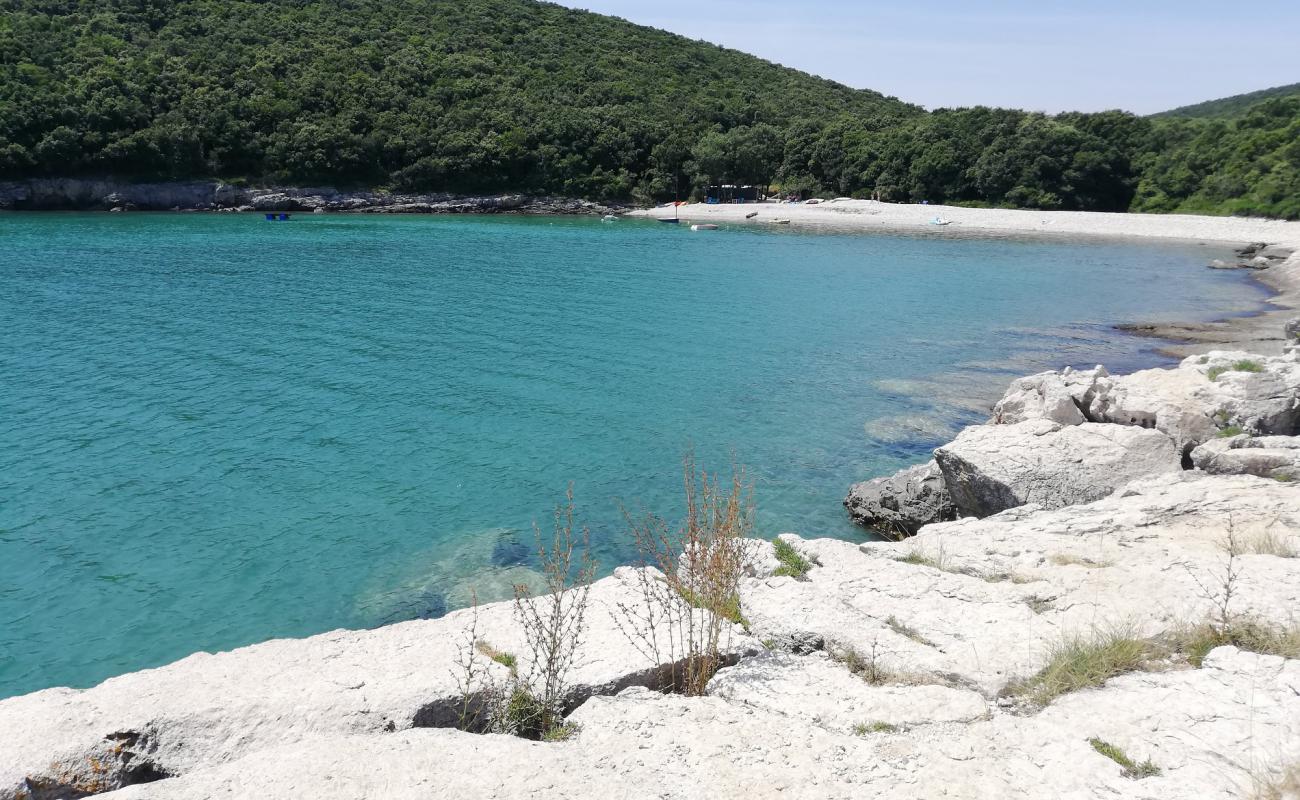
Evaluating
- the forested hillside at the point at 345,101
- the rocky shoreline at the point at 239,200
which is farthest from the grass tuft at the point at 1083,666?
the forested hillside at the point at 345,101

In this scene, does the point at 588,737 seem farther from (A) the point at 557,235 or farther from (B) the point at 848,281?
(A) the point at 557,235

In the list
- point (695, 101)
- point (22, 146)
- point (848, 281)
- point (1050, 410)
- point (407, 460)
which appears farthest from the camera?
point (695, 101)

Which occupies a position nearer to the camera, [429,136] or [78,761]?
[78,761]

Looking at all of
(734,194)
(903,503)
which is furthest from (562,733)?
(734,194)

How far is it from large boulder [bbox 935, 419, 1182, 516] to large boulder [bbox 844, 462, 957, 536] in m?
0.28

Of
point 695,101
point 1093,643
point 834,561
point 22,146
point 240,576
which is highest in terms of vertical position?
point 695,101

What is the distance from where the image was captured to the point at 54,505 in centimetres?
1414

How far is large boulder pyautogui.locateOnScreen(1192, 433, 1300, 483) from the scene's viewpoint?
10.7m

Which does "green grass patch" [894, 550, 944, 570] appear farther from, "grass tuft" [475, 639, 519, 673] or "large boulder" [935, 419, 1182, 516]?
"grass tuft" [475, 639, 519, 673]

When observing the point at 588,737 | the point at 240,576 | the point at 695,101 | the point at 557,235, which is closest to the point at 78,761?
the point at 588,737

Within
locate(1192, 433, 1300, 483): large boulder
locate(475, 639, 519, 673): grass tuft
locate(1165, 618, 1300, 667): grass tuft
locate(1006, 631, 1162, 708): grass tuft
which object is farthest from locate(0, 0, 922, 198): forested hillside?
locate(1006, 631, 1162, 708): grass tuft

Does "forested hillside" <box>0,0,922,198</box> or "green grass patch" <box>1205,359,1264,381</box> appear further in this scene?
"forested hillside" <box>0,0,922,198</box>

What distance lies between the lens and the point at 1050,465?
12.7 m

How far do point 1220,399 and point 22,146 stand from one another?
114 metres
